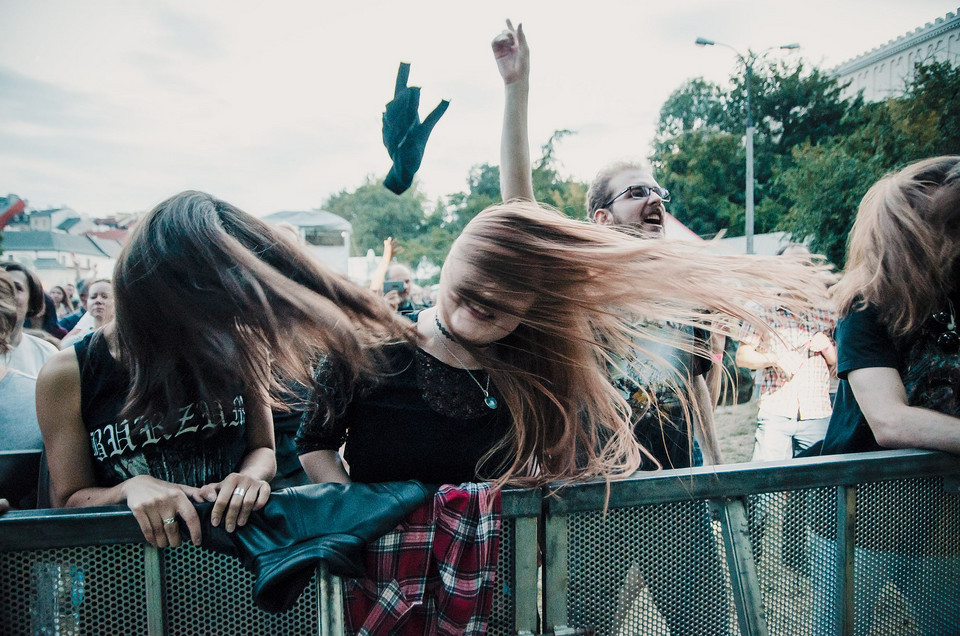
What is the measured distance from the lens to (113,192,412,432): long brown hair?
146cm

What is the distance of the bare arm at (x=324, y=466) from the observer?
1580 mm

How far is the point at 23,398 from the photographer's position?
232cm

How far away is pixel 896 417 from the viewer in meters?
1.69

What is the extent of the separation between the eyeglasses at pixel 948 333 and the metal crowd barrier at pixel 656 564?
0.40m

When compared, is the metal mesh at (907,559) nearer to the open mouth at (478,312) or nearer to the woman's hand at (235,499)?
the open mouth at (478,312)

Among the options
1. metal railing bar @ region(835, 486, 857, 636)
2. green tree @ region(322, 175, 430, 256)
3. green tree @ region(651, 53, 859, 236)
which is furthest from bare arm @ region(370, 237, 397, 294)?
green tree @ region(322, 175, 430, 256)

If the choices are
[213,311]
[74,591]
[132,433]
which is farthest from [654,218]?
[74,591]

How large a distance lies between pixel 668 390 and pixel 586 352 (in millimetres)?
623

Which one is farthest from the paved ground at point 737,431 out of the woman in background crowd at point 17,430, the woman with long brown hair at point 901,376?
the woman in background crowd at point 17,430

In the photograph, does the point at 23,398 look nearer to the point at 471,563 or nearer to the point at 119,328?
the point at 119,328

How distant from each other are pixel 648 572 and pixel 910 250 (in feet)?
4.60

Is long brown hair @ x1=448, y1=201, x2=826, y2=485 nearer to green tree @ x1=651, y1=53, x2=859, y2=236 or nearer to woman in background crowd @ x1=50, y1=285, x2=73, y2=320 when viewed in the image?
woman in background crowd @ x1=50, y1=285, x2=73, y2=320

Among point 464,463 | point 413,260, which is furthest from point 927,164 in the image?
point 413,260

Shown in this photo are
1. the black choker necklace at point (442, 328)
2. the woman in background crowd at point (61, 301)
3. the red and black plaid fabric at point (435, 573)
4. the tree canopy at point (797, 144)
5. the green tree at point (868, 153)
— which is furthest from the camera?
the woman in background crowd at point (61, 301)
